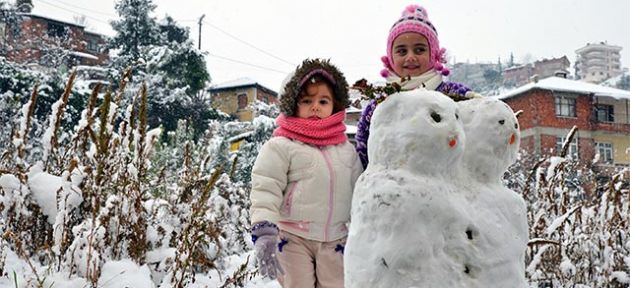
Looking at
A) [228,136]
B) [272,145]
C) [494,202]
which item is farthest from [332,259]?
[228,136]

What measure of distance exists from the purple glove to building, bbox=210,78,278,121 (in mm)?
28015

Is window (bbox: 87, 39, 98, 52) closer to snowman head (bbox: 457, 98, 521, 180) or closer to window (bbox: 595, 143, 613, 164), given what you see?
window (bbox: 595, 143, 613, 164)

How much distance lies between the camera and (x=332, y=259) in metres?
2.21

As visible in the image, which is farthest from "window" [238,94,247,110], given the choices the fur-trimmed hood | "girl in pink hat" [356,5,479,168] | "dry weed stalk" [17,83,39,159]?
"girl in pink hat" [356,5,479,168]

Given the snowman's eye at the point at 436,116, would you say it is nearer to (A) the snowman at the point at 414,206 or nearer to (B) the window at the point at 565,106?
(A) the snowman at the point at 414,206

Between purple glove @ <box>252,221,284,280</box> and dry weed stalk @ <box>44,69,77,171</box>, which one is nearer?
purple glove @ <box>252,221,284,280</box>

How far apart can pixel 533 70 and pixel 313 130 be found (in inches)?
2249

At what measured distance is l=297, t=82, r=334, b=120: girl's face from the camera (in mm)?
2375

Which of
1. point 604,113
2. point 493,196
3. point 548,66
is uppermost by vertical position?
point 548,66

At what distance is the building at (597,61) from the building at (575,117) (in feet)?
230

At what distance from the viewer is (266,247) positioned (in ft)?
6.53

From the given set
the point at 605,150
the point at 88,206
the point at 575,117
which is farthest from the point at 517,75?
the point at 88,206

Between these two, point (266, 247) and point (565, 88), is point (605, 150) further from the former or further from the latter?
point (266, 247)

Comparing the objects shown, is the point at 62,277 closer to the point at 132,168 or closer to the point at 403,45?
the point at 132,168
